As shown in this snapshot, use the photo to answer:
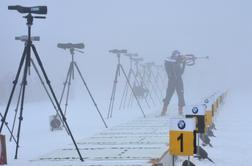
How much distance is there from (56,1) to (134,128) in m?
46.4

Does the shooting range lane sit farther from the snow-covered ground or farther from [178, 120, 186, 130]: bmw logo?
[178, 120, 186, 130]: bmw logo

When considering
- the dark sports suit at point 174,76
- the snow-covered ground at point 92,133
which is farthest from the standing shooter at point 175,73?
the snow-covered ground at point 92,133

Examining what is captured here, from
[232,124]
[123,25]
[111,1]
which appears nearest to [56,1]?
[123,25]

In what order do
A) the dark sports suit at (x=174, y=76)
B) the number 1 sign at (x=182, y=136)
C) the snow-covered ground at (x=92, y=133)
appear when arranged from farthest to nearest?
the dark sports suit at (x=174, y=76), the snow-covered ground at (x=92, y=133), the number 1 sign at (x=182, y=136)

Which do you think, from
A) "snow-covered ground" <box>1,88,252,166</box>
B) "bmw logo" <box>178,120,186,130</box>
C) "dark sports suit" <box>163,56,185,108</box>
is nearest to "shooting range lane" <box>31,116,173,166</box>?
"snow-covered ground" <box>1,88,252,166</box>

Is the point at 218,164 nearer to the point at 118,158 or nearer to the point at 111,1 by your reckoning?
the point at 118,158

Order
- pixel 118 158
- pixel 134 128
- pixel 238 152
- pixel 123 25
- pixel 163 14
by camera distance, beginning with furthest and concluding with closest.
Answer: pixel 163 14 < pixel 123 25 < pixel 134 128 < pixel 238 152 < pixel 118 158

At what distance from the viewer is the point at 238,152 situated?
22.9ft

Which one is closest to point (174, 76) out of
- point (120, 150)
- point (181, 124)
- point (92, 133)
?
point (92, 133)

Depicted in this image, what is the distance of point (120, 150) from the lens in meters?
6.49

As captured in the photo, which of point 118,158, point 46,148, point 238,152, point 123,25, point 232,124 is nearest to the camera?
point 118,158

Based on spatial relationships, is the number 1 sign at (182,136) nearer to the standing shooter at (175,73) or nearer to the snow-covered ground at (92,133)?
the snow-covered ground at (92,133)

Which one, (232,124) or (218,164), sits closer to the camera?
(218,164)

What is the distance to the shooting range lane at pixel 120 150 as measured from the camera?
5641 millimetres
